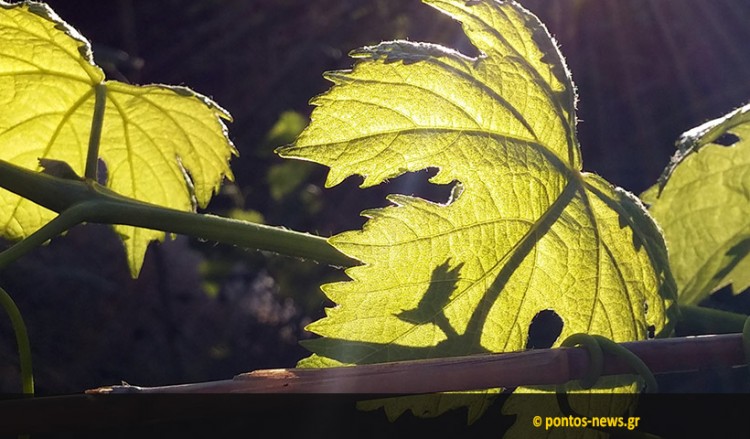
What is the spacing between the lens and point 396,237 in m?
0.61

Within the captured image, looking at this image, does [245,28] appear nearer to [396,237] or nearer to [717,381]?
[717,381]

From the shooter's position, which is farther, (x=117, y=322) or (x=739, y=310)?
(x=117, y=322)

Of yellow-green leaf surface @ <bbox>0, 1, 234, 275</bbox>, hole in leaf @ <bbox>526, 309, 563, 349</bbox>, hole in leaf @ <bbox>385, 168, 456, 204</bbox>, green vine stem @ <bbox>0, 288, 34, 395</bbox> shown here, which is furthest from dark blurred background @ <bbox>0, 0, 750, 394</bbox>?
green vine stem @ <bbox>0, 288, 34, 395</bbox>

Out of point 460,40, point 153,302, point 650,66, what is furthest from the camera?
point 460,40

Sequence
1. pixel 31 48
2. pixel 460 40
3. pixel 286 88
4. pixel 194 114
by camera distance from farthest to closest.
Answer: pixel 286 88, pixel 460 40, pixel 194 114, pixel 31 48

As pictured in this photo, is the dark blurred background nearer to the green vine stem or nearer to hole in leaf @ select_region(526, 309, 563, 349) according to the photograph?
hole in leaf @ select_region(526, 309, 563, 349)

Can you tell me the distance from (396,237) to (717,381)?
0.68 m

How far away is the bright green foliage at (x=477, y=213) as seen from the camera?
23.6 inches

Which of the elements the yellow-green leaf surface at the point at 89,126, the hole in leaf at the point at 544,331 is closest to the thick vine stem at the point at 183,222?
the yellow-green leaf surface at the point at 89,126

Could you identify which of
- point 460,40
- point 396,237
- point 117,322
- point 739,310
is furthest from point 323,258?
point 460,40

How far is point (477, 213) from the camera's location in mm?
668

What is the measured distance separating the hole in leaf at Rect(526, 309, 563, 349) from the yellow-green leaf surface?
0.55 metres

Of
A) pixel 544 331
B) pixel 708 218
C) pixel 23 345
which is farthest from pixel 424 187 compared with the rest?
pixel 23 345

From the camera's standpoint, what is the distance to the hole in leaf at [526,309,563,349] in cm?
127
